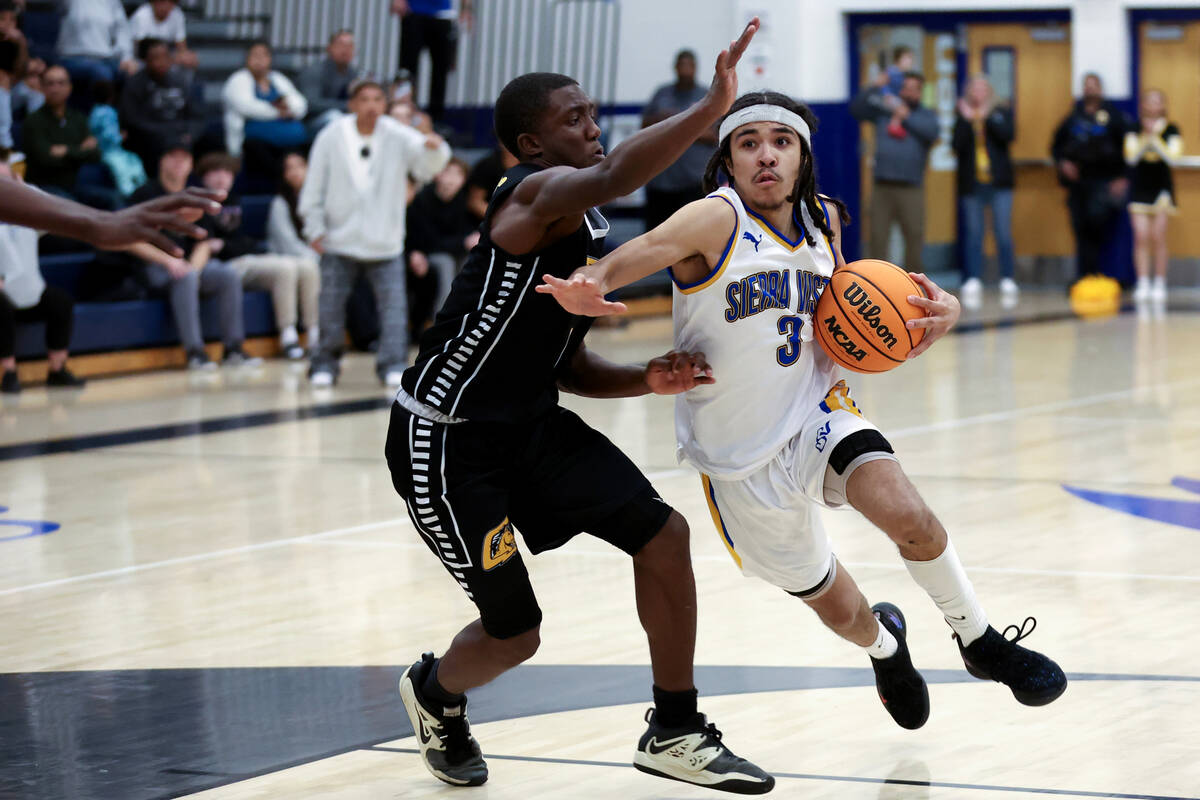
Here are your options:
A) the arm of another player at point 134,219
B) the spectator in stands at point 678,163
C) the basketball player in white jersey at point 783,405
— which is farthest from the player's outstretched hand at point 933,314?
the spectator in stands at point 678,163

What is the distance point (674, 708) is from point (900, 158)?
1517 cm

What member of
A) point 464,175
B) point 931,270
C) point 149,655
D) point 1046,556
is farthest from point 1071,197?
point 149,655

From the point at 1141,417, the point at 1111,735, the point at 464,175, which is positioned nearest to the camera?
the point at 1111,735

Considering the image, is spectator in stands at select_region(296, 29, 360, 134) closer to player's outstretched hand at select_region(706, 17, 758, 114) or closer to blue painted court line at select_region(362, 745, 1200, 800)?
blue painted court line at select_region(362, 745, 1200, 800)

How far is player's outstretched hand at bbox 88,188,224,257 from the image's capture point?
3.59 meters

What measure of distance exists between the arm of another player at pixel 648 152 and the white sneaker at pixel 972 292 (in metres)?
15.3

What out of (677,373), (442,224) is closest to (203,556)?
(677,373)

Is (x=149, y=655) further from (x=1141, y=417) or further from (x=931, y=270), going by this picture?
(x=931, y=270)

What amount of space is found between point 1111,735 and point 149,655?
2.76 meters

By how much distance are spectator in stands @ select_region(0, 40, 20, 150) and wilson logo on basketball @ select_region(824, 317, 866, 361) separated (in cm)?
925

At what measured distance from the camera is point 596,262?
4.04m

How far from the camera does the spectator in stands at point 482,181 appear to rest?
14.6 m

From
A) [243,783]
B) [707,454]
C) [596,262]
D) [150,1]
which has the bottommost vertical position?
[243,783]

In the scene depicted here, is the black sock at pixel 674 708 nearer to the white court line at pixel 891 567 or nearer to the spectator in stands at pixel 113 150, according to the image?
the white court line at pixel 891 567
